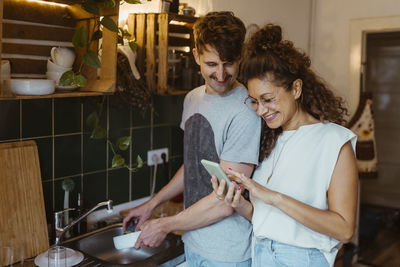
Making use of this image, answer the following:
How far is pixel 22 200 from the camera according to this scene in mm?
1809

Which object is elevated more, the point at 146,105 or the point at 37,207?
the point at 146,105

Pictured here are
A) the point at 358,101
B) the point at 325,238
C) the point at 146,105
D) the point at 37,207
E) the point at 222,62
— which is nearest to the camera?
the point at 325,238

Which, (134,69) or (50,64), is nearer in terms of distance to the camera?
(50,64)

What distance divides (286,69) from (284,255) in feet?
1.95

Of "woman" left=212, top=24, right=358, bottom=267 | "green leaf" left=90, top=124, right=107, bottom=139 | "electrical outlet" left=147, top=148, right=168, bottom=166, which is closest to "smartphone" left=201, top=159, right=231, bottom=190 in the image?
"woman" left=212, top=24, right=358, bottom=267

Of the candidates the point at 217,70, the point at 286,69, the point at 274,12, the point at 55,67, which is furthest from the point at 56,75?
the point at 274,12

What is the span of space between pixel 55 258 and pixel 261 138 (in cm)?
91

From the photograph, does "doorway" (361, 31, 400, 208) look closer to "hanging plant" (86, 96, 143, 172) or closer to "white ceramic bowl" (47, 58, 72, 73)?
"hanging plant" (86, 96, 143, 172)

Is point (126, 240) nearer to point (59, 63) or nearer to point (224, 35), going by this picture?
point (59, 63)

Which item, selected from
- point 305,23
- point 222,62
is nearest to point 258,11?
point 305,23

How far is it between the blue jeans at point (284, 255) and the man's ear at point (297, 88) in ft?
1.59

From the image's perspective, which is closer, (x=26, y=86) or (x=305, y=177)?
(x=305, y=177)

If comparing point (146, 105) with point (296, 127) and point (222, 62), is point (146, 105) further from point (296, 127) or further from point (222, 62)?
point (296, 127)

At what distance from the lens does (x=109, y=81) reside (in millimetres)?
1834
